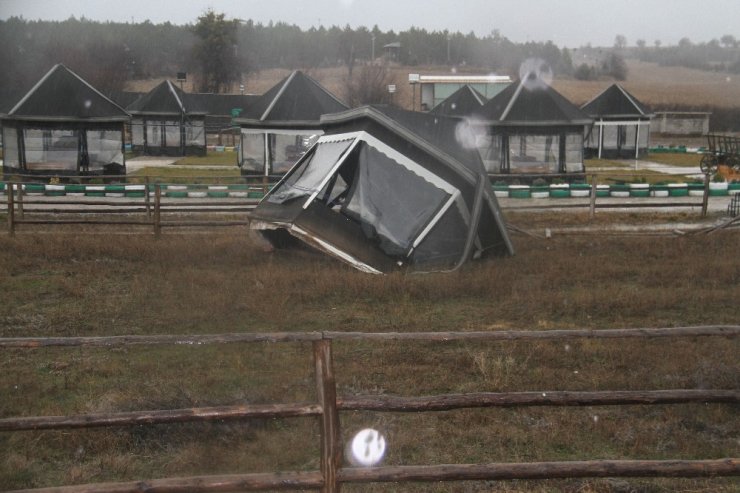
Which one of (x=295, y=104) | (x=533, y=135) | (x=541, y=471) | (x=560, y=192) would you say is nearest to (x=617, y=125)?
(x=533, y=135)

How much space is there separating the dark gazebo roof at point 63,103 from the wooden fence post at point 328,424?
87.3ft

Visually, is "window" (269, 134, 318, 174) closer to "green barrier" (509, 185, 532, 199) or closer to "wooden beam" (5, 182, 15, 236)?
"green barrier" (509, 185, 532, 199)

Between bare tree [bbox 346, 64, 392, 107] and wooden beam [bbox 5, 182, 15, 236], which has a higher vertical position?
bare tree [bbox 346, 64, 392, 107]

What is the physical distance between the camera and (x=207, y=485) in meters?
4.49

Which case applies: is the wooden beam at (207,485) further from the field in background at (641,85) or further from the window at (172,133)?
the field in background at (641,85)

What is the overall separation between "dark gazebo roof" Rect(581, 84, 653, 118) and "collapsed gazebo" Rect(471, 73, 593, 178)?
12.4 metres

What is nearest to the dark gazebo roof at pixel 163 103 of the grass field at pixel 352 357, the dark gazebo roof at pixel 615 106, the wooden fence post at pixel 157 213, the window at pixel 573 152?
the dark gazebo roof at pixel 615 106

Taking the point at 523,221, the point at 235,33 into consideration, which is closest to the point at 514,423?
the point at 523,221

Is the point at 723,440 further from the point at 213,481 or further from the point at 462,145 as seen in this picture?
the point at 462,145

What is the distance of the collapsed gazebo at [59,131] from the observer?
28.6m

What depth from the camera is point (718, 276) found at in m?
12.7

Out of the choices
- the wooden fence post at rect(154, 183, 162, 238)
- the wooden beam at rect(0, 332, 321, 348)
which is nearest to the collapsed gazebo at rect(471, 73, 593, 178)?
the wooden fence post at rect(154, 183, 162, 238)

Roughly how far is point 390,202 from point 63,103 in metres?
20.1

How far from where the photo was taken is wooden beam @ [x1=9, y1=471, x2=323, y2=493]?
4457 millimetres
